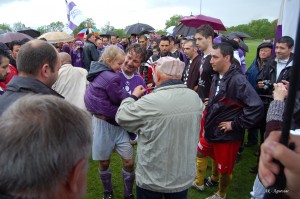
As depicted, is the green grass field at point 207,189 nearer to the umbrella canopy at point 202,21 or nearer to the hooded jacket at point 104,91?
the hooded jacket at point 104,91

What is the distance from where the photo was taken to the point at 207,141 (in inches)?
146

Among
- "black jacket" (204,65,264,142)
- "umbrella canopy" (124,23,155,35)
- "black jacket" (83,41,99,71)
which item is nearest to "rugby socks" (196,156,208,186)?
"black jacket" (204,65,264,142)

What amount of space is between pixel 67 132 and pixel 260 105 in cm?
278

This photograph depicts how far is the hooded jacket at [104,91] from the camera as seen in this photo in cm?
322

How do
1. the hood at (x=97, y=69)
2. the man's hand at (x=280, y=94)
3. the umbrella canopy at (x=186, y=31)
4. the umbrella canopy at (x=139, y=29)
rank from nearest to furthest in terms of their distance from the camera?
the man's hand at (x=280, y=94) → the hood at (x=97, y=69) → the umbrella canopy at (x=186, y=31) → the umbrella canopy at (x=139, y=29)

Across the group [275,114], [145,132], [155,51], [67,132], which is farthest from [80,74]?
[155,51]

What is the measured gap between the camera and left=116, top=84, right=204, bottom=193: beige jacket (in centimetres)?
237

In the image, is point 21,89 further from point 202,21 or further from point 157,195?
point 202,21

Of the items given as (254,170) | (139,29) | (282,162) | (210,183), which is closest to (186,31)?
(139,29)

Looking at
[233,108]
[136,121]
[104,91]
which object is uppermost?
[104,91]

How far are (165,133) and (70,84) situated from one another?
8.33 ft

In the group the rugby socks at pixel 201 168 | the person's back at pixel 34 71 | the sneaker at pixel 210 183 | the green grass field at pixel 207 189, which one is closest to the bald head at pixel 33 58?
the person's back at pixel 34 71

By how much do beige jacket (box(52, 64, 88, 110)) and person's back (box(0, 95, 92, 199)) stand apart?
3305mm

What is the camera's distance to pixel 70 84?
442cm
